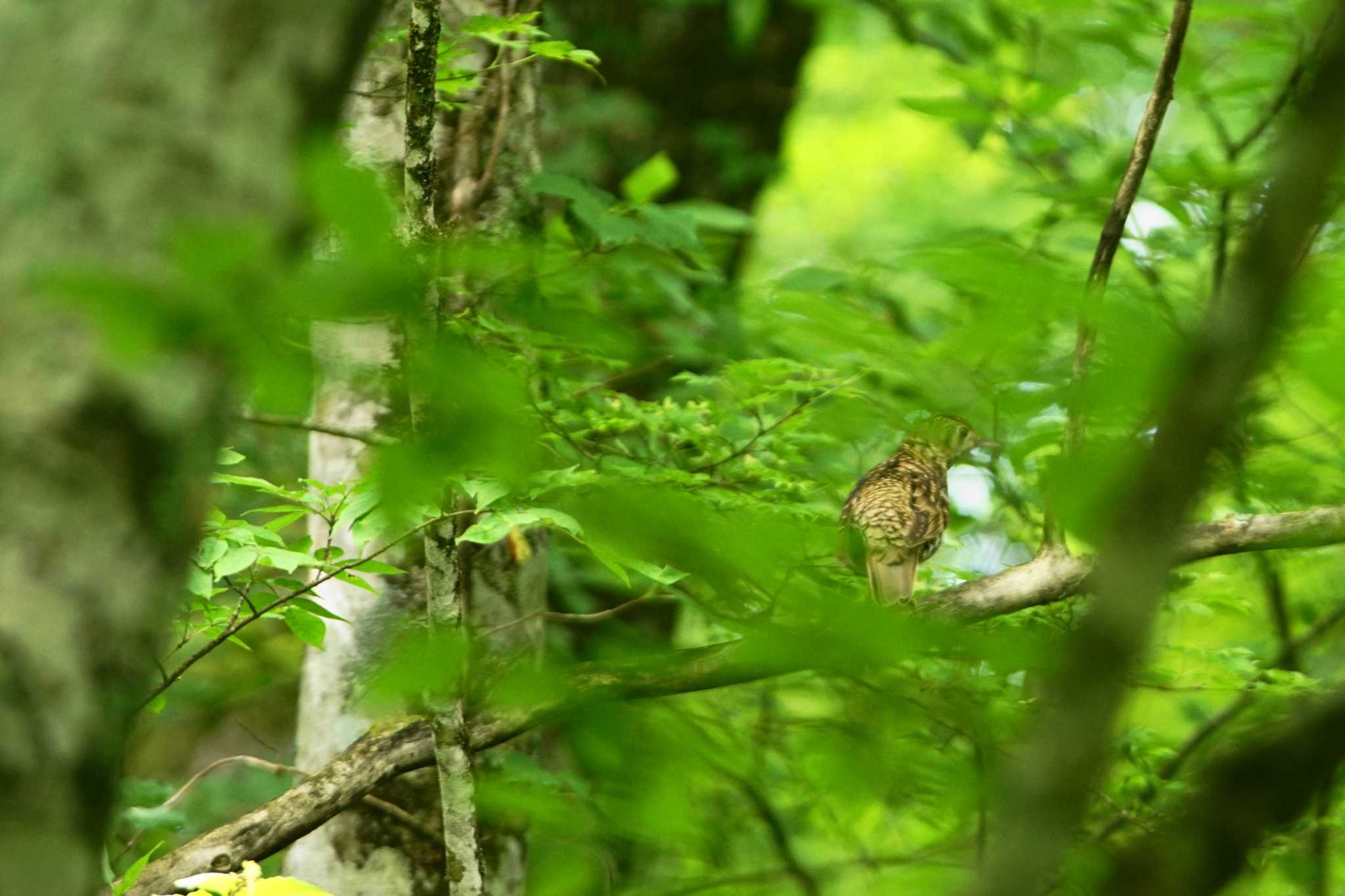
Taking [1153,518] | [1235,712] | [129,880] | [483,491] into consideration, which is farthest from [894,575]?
[1153,518]

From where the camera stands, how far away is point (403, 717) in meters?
3.12

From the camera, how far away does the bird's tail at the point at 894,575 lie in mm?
3303

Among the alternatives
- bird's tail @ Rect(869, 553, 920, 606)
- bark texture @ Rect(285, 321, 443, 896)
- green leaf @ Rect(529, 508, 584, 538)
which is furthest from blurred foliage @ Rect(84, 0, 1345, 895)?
bark texture @ Rect(285, 321, 443, 896)

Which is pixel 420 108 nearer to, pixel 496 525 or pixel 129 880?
pixel 496 525

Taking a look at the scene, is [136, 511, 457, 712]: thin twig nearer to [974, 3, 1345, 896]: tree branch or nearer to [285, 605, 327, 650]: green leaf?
[285, 605, 327, 650]: green leaf

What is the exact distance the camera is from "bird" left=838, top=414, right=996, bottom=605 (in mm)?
3631

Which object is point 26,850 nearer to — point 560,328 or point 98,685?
point 98,685

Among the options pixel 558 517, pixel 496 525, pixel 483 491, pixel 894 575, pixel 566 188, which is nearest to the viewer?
pixel 558 517

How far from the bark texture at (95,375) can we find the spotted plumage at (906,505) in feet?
8.10

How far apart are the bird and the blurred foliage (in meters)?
0.15

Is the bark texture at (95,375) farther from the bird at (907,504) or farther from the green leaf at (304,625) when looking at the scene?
the bird at (907,504)

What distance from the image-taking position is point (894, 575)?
3641 millimetres

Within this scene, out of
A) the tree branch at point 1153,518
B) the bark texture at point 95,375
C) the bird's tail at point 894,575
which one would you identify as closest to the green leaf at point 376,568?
the bird's tail at point 894,575

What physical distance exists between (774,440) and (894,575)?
62 centimetres
